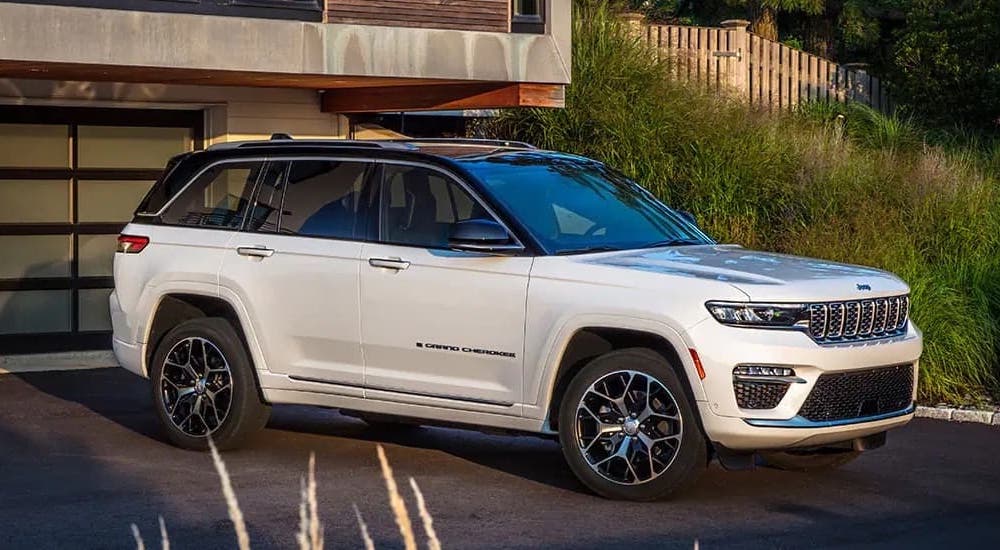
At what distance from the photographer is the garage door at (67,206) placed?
1714 cm

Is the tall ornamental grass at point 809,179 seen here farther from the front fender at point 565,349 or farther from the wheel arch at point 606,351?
the front fender at point 565,349

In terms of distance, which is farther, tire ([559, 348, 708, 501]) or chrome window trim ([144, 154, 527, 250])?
chrome window trim ([144, 154, 527, 250])

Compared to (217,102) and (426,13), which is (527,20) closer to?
(426,13)

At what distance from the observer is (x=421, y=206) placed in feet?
33.1

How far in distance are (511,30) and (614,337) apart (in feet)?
25.3

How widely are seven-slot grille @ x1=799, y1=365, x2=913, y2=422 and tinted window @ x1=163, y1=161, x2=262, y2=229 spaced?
153 inches

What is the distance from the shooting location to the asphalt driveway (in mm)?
8125

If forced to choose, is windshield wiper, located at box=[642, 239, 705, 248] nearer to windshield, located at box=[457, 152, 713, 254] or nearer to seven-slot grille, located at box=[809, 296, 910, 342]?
windshield, located at box=[457, 152, 713, 254]

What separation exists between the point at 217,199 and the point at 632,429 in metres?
3.47

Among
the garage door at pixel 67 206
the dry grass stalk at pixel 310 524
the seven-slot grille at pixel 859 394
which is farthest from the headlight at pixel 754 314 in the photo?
the garage door at pixel 67 206

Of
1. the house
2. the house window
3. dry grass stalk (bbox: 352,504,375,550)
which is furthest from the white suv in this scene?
the house window

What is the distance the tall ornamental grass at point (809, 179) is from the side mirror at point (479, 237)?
519 cm

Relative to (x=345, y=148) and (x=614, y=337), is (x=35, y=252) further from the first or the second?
(x=614, y=337)

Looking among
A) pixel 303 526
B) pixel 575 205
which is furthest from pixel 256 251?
pixel 303 526
